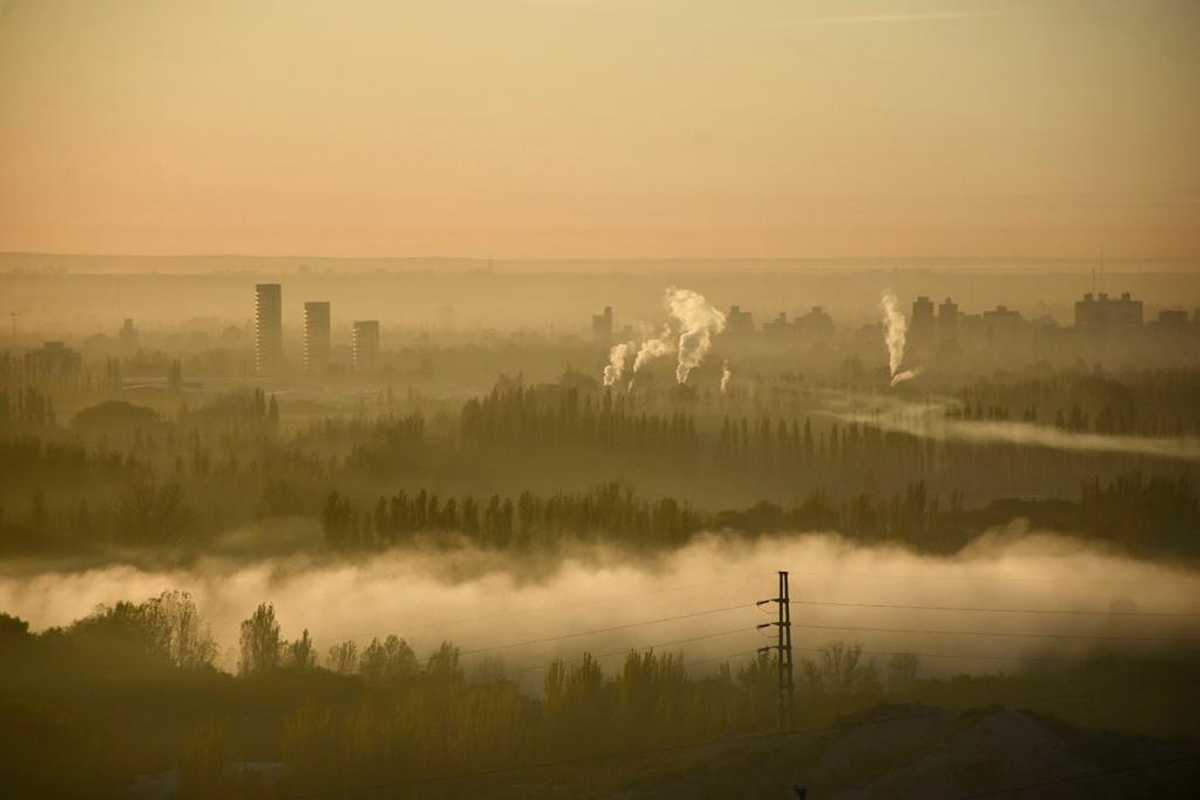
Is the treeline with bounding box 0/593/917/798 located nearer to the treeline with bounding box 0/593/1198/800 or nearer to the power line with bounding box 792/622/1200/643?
the treeline with bounding box 0/593/1198/800

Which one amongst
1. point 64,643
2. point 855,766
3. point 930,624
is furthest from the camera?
point 930,624

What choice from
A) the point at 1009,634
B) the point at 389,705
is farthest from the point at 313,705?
the point at 1009,634

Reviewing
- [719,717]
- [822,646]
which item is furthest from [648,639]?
[719,717]

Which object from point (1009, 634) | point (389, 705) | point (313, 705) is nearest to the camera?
point (313, 705)

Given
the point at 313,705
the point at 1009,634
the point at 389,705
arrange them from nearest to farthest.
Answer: the point at 313,705
the point at 389,705
the point at 1009,634

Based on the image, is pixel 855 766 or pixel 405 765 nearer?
pixel 855 766

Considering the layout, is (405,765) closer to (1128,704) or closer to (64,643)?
(64,643)

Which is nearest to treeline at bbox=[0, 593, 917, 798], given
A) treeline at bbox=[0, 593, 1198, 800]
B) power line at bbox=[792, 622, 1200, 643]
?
treeline at bbox=[0, 593, 1198, 800]

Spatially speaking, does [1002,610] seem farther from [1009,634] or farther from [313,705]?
[313,705]

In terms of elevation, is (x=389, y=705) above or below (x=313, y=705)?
below

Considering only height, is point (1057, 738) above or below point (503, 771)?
above

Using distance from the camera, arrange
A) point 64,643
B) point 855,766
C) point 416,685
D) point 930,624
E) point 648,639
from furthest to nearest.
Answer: point 930,624
point 648,639
point 416,685
point 64,643
point 855,766
